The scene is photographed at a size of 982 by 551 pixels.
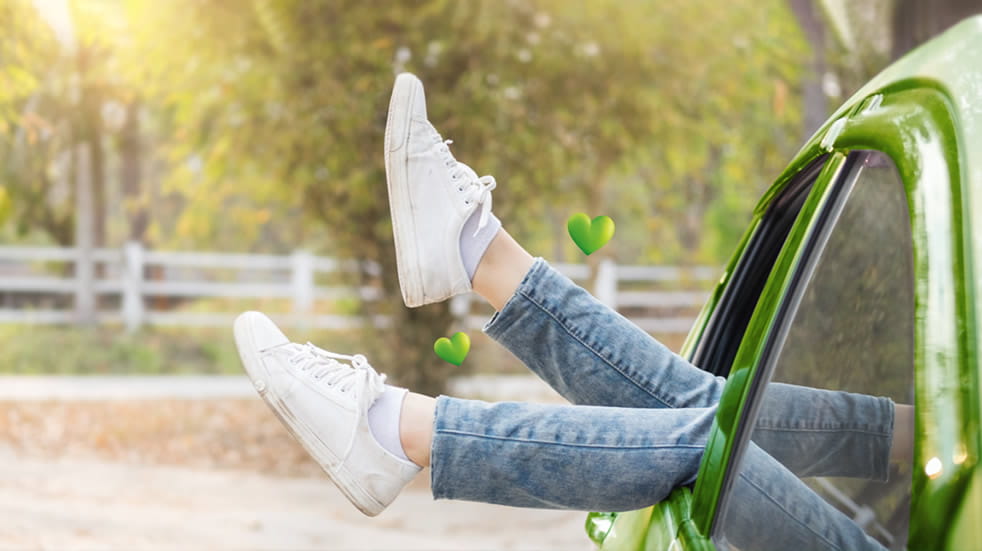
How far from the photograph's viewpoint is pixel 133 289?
13438 mm

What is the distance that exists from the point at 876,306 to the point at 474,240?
0.77m

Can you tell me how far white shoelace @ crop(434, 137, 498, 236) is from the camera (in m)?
1.89

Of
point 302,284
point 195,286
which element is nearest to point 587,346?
point 302,284

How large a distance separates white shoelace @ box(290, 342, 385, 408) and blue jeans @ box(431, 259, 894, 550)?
0.67ft

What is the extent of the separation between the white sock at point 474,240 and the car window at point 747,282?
427 mm

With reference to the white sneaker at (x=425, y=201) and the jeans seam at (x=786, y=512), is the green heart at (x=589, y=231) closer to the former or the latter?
the white sneaker at (x=425, y=201)

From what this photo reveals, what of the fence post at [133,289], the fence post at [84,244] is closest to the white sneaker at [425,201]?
the fence post at [133,289]

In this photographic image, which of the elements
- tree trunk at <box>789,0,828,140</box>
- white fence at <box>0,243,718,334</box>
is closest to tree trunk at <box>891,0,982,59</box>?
tree trunk at <box>789,0,828,140</box>

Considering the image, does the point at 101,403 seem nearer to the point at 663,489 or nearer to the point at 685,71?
the point at 685,71

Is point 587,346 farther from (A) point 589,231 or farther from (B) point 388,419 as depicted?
(A) point 589,231

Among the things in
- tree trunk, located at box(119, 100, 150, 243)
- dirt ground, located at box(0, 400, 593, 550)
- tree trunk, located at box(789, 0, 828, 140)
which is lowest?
dirt ground, located at box(0, 400, 593, 550)

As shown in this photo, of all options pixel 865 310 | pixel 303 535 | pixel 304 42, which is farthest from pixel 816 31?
pixel 865 310

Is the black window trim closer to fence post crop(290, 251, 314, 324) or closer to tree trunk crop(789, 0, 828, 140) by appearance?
tree trunk crop(789, 0, 828, 140)

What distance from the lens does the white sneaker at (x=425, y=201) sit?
1873mm
